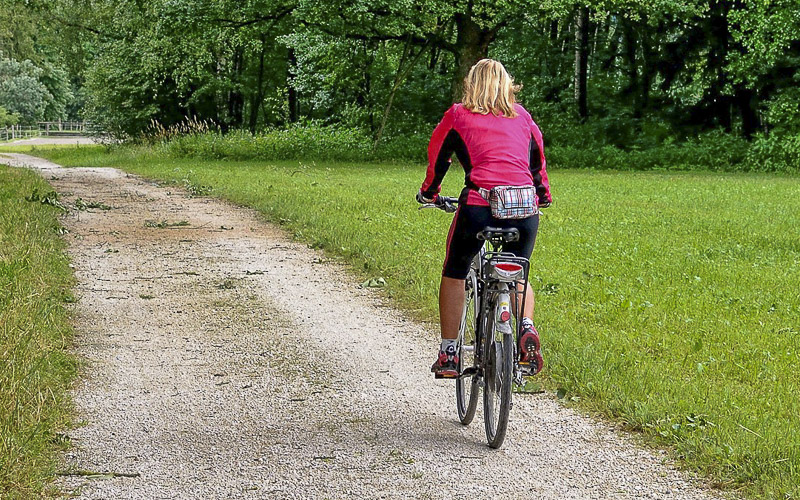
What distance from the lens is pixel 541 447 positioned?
510 centimetres

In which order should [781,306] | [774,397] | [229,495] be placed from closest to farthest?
[229,495] < [774,397] < [781,306]

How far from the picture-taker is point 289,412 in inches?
224

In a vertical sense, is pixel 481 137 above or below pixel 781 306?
above

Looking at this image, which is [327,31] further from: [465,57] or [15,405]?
[15,405]

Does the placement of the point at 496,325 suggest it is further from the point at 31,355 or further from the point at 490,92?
the point at 31,355

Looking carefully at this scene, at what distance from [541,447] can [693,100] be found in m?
31.7

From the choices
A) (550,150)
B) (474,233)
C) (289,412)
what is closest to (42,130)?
(550,150)

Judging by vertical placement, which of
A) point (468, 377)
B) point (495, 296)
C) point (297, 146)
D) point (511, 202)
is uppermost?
point (511, 202)

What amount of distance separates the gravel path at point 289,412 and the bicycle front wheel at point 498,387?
0.41 feet

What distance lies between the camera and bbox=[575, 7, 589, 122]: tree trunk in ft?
121

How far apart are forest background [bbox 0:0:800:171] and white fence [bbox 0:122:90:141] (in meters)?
40.4

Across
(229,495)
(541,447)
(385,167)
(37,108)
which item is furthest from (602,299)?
(37,108)

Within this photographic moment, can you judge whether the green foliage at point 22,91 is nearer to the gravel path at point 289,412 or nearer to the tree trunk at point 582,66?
the tree trunk at point 582,66

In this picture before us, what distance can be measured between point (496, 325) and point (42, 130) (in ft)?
321
